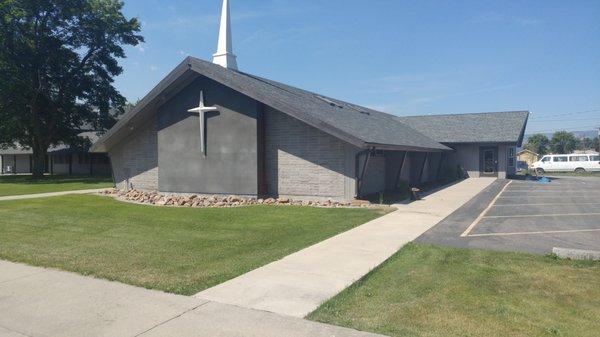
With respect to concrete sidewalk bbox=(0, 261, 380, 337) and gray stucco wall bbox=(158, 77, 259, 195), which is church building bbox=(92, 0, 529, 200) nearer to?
gray stucco wall bbox=(158, 77, 259, 195)

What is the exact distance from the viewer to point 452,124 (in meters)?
38.3

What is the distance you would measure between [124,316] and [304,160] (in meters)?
12.5

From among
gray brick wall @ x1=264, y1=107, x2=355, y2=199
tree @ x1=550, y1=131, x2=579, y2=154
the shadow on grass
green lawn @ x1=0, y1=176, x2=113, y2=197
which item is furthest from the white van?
tree @ x1=550, y1=131, x2=579, y2=154

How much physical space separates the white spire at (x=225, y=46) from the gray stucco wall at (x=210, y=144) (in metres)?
2.61

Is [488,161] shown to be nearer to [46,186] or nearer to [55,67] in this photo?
[46,186]

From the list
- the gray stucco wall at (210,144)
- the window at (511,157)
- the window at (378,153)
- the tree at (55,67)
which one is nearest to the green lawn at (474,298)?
the gray stucco wall at (210,144)

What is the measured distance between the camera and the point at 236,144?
18.1m

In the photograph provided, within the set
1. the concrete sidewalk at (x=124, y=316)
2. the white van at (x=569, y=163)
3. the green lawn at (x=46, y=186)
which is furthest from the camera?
the white van at (x=569, y=163)

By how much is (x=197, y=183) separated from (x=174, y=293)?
524 inches

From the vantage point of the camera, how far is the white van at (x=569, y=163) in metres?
43.2

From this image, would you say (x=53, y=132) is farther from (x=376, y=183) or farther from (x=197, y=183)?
(x=376, y=183)

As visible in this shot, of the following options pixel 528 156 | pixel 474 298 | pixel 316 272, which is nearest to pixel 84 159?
pixel 316 272

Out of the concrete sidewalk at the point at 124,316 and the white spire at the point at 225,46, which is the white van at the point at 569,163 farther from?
the concrete sidewalk at the point at 124,316

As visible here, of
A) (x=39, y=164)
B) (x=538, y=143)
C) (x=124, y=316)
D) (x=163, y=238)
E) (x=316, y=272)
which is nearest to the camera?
(x=124, y=316)
